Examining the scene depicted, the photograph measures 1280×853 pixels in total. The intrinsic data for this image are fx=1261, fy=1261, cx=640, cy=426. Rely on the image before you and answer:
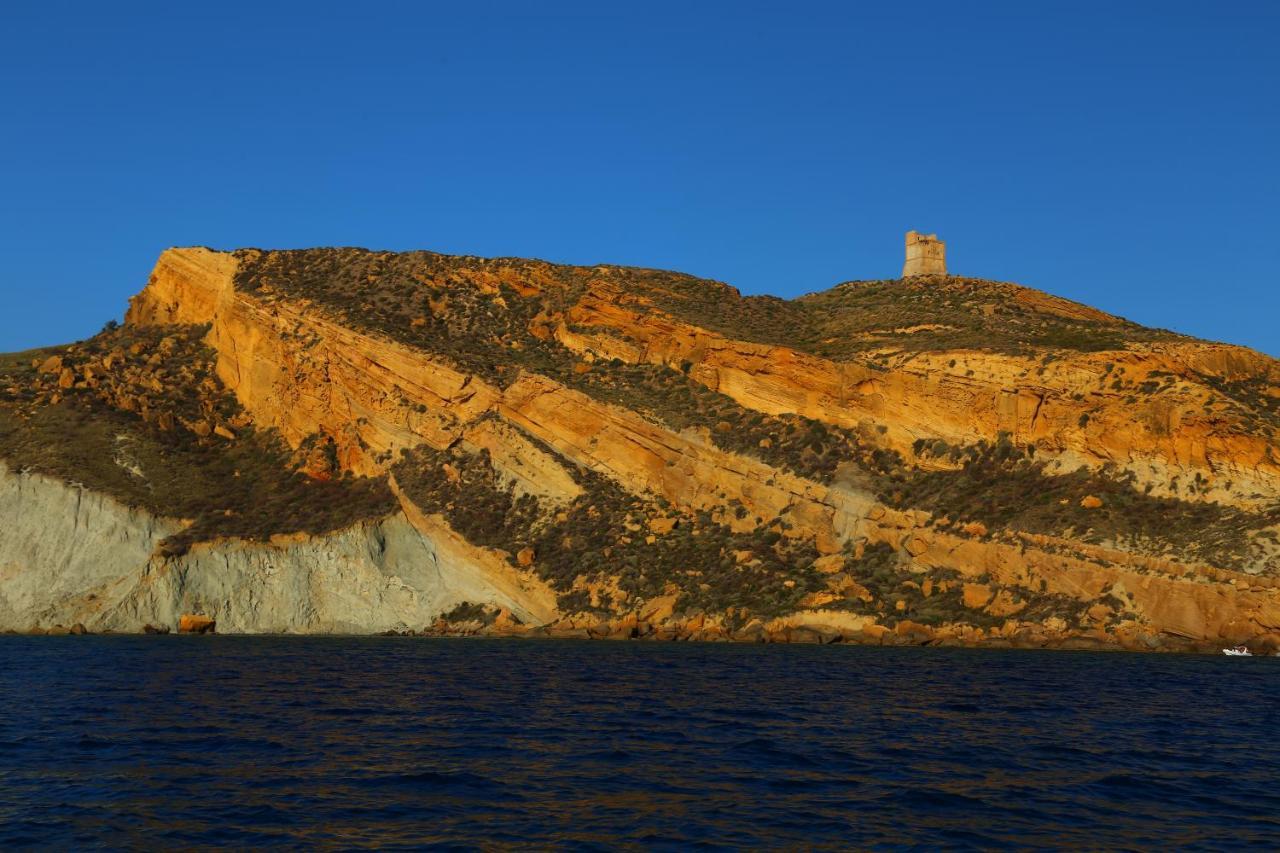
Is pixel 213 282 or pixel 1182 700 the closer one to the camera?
pixel 1182 700


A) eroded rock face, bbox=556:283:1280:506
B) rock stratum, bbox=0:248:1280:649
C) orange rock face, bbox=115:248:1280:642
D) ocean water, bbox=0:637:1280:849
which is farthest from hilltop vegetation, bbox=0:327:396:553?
ocean water, bbox=0:637:1280:849

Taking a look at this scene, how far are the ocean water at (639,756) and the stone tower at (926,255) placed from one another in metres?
53.6

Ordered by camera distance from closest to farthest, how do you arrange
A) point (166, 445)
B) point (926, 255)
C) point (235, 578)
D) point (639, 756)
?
point (639, 756) → point (235, 578) → point (166, 445) → point (926, 255)

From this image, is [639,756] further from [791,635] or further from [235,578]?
[235,578]

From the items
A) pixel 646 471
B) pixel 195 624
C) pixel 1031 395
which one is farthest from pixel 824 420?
pixel 195 624

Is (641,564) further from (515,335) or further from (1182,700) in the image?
(1182,700)

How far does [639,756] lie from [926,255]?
72426 millimetres

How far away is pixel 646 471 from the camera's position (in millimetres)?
64125

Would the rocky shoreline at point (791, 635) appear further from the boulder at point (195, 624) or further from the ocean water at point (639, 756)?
the ocean water at point (639, 756)

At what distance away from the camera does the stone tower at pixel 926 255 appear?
295 feet

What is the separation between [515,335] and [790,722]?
172 feet

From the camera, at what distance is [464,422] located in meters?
68.9

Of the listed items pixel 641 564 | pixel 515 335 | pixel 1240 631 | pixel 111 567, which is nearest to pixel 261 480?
pixel 111 567

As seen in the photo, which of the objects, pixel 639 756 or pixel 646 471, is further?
pixel 646 471
